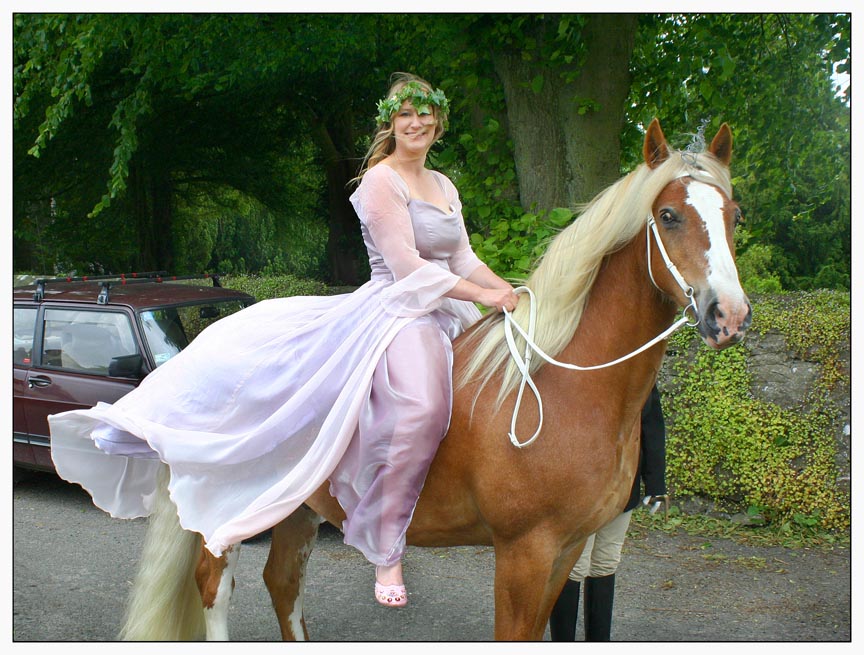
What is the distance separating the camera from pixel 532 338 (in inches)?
121

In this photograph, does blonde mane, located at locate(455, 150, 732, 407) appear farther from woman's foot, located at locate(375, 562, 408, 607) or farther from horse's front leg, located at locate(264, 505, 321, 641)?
horse's front leg, located at locate(264, 505, 321, 641)

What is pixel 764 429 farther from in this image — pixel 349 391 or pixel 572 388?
pixel 349 391

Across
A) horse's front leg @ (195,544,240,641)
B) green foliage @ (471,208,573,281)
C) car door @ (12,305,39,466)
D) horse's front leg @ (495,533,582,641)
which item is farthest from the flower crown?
car door @ (12,305,39,466)

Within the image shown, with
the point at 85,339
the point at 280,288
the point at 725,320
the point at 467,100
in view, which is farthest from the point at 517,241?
the point at 280,288

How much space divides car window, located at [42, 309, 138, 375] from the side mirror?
46cm

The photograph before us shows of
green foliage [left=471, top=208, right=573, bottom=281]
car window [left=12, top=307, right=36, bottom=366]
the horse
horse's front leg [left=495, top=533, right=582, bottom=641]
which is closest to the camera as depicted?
the horse

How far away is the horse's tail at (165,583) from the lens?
12.0ft

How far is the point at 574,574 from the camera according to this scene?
12.4 feet

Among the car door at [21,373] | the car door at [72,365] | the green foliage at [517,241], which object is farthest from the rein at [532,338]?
the car door at [21,373]

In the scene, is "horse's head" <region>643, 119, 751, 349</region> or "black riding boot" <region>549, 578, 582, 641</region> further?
"black riding boot" <region>549, 578, 582, 641</region>

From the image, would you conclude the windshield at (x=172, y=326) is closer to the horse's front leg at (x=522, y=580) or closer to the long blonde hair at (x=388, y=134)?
the long blonde hair at (x=388, y=134)

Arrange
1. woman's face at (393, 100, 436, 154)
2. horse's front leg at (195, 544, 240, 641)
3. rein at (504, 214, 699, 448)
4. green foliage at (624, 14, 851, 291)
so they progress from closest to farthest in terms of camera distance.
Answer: rein at (504, 214, 699, 448) < woman's face at (393, 100, 436, 154) < horse's front leg at (195, 544, 240, 641) < green foliage at (624, 14, 851, 291)

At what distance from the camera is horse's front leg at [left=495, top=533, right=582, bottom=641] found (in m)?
2.95

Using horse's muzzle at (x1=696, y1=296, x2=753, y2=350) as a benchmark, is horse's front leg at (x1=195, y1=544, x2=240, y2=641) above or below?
below
